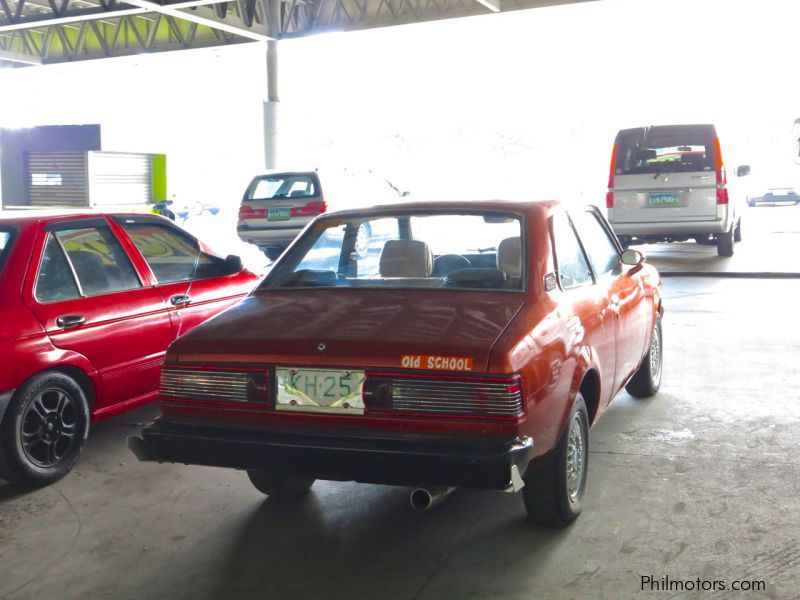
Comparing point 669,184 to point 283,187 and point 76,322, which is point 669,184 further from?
point 76,322

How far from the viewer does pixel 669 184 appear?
1447 cm

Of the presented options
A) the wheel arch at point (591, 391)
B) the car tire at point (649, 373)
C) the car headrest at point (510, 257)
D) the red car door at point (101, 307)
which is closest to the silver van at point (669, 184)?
the car tire at point (649, 373)

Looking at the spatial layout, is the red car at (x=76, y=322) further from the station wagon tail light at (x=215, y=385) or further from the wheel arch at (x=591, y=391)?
the wheel arch at (x=591, y=391)

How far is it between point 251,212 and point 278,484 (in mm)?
13102

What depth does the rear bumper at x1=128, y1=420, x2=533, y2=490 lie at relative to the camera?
3230 millimetres

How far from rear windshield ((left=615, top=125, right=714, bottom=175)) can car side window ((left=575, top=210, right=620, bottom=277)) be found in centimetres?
967

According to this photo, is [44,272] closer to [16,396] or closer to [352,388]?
[16,396]

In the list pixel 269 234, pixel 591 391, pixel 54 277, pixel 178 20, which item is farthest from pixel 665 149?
pixel 178 20

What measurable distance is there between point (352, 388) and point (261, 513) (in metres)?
1.15

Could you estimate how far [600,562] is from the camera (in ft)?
11.8

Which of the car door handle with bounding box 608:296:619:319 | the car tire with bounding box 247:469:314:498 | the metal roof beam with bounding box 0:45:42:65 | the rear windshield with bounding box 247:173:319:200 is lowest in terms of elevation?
the car tire with bounding box 247:469:314:498

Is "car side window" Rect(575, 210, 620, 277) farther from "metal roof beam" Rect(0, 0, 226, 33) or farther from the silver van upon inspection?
"metal roof beam" Rect(0, 0, 226, 33)

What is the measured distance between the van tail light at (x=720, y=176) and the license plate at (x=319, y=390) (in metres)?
12.2

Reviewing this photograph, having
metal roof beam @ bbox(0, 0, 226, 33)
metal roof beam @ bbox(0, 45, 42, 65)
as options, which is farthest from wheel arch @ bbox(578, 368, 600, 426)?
metal roof beam @ bbox(0, 45, 42, 65)
